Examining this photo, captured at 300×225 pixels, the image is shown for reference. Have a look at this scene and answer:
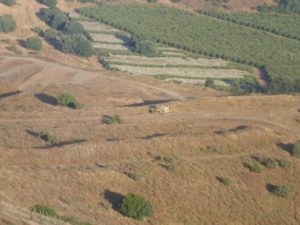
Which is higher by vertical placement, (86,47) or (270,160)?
(270,160)

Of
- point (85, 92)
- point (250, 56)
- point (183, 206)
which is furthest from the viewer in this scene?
point (250, 56)

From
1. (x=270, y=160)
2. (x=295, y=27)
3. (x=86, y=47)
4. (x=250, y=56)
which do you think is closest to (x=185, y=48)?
(x=250, y=56)

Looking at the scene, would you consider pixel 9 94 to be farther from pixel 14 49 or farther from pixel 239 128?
pixel 14 49

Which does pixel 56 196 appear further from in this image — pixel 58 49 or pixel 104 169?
pixel 58 49

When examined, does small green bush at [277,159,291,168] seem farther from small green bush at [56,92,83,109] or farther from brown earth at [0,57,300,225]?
small green bush at [56,92,83,109]

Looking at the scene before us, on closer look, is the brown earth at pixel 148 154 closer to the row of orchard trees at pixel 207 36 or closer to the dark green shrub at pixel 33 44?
the dark green shrub at pixel 33 44

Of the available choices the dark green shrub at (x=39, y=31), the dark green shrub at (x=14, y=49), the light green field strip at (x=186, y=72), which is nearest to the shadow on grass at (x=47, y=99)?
the light green field strip at (x=186, y=72)

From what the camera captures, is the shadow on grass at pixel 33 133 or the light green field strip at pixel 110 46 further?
the light green field strip at pixel 110 46
